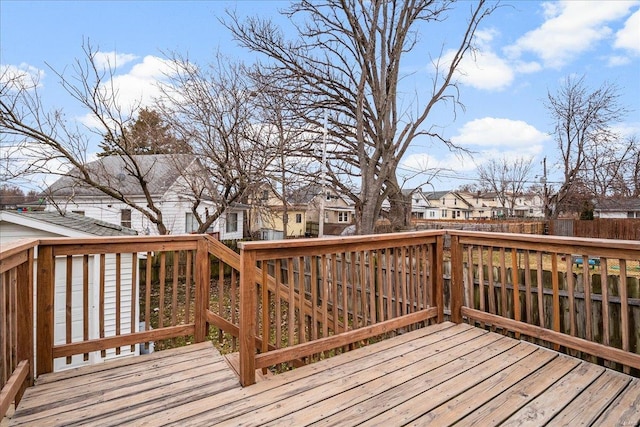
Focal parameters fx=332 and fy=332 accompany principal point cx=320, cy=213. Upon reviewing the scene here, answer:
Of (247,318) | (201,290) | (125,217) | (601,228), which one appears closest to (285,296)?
(201,290)

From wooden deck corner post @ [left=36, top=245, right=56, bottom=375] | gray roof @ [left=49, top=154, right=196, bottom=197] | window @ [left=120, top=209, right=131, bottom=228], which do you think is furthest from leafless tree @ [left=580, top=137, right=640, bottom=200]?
window @ [left=120, top=209, right=131, bottom=228]

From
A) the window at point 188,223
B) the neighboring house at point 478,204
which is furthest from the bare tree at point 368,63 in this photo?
the neighboring house at point 478,204

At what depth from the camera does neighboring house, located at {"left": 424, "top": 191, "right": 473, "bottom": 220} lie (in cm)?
4453

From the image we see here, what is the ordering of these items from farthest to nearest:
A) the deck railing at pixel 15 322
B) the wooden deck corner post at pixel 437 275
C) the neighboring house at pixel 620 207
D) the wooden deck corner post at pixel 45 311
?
the neighboring house at pixel 620 207 < the wooden deck corner post at pixel 437 275 < the wooden deck corner post at pixel 45 311 < the deck railing at pixel 15 322

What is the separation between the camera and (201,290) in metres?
2.96

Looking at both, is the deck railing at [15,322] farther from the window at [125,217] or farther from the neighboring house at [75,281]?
the window at [125,217]

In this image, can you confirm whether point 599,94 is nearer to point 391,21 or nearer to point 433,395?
point 391,21

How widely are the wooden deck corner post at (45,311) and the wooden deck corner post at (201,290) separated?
1000mm

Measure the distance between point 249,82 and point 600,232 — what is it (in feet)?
65.9

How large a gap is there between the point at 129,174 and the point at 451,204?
43953 mm

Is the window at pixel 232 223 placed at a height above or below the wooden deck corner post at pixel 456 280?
above

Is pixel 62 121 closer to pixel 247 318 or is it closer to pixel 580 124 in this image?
pixel 247 318

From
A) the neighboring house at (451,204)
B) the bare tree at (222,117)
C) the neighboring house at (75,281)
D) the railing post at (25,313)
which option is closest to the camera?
the railing post at (25,313)

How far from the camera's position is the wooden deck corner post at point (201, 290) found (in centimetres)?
293
